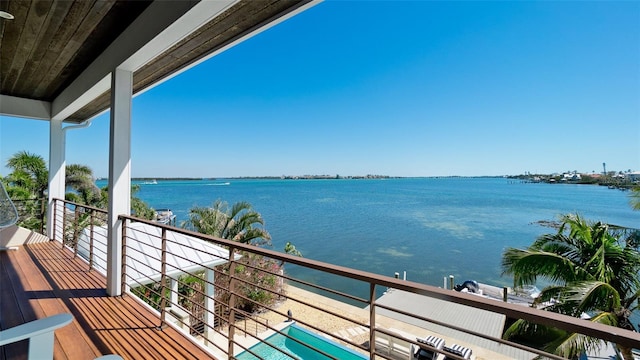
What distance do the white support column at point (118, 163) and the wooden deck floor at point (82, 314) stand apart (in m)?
0.30

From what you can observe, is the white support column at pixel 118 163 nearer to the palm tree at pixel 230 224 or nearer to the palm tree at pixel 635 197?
the palm tree at pixel 635 197

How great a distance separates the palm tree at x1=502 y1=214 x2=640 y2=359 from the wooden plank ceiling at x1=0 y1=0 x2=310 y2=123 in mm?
5207

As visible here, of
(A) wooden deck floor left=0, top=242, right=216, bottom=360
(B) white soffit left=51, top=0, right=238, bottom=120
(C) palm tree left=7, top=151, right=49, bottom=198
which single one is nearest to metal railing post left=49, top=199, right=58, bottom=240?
(A) wooden deck floor left=0, top=242, right=216, bottom=360

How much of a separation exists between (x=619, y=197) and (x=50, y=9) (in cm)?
3995

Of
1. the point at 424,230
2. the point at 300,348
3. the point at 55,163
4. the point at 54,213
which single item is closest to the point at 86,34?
the point at 55,163

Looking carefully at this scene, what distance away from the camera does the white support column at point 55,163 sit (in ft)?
15.3

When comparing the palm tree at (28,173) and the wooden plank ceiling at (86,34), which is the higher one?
the wooden plank ceiling at (86,34)

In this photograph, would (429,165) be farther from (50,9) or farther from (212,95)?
(50,9)

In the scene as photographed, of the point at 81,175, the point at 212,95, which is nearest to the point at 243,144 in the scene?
the point at 212,95

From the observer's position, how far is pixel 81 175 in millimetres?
13914

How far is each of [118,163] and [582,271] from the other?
664 centimetres

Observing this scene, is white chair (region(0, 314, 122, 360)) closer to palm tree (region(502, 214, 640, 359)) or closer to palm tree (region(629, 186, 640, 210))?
palm tree (region(502, 214, 640, 359))

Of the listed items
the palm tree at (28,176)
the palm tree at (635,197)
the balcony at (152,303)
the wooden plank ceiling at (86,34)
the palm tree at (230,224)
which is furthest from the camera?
the palm tree at (230,224)

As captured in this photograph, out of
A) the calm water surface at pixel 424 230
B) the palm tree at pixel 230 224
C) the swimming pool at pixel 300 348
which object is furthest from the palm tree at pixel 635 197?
the calm water surface at pixel 424 230
